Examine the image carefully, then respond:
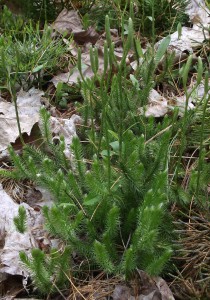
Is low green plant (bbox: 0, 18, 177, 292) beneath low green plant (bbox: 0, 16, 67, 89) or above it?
beneath

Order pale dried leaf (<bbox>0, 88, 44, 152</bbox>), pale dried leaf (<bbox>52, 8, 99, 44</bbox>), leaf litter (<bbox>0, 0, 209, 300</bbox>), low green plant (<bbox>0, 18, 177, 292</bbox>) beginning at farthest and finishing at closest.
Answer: pale dried leaf (<bbox>52, 8, 99, 44</bbox>), pale dried leaf (<bbox>0, 88, 44, 152</bbox>), leaf litter (<bbox>0, 0, 209, 300</bbox>), low green plant (<bbox>0, 18, 177, 292</bbox>)

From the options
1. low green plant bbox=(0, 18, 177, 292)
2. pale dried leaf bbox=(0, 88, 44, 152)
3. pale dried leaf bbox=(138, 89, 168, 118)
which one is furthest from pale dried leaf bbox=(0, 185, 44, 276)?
pale dried leaf bbox=(138, 89, 168, 118)

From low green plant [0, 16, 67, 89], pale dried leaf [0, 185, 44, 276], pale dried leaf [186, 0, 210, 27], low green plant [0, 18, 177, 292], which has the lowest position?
pale dried leaf [0, 185, 44, 276]

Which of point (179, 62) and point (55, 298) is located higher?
point (179, 62)

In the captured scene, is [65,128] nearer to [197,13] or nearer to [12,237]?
[12,237]

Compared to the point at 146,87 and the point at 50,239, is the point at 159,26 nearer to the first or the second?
the point at 146,87

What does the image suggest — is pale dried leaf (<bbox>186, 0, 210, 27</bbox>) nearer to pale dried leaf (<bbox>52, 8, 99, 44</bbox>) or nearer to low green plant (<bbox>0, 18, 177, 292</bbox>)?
pale dried leaf (<bbox>52, 8, 99, 44</bbox>)

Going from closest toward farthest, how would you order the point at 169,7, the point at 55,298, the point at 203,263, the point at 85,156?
the point at 203,263 → the point at 55,298 → the point at 85,156 → the point at 169,7

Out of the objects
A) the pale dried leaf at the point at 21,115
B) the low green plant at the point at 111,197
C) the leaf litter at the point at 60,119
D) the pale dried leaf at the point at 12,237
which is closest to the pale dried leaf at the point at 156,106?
the leaf litter at the point at 60,119

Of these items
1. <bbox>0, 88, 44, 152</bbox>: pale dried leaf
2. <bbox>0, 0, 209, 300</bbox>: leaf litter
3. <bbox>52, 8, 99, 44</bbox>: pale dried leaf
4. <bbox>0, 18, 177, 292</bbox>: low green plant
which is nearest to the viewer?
<bbox>0, 18, 177, 292</bbox>: low green plant

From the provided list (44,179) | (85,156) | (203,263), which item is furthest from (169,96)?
(203,263)

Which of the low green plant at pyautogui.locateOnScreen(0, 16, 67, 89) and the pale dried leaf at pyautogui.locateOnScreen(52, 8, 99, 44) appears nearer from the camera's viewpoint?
the low green plant at pyautogui.locateOnScreen(0, 16, 67, 89)
